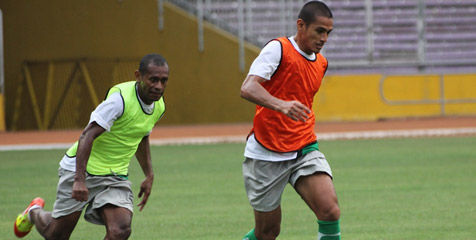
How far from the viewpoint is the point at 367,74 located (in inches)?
1117

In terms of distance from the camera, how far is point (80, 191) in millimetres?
6602

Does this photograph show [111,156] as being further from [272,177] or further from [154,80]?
[272,177]

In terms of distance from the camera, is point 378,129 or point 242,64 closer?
point 378,129

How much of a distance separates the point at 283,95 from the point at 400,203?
443cm

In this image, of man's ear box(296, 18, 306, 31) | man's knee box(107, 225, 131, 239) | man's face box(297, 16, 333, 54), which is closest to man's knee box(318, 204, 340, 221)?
man's face box(297, 16, 333, 54)

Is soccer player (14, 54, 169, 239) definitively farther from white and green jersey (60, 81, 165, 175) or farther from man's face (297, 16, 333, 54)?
man's face (297, 16, 333, 54)

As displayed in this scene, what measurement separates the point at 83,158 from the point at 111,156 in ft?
1.69

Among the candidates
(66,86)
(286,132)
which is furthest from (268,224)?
(66,86)

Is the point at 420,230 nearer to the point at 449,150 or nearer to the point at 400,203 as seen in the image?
the point at 400,203

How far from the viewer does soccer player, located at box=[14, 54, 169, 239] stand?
6.78 meters

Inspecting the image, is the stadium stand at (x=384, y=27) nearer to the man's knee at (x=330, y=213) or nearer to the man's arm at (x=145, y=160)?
→ the man's arm at (x=145, y=160)

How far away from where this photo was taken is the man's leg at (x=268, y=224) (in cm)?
687

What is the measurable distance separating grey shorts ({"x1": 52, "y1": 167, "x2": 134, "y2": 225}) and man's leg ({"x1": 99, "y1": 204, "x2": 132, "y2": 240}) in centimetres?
5

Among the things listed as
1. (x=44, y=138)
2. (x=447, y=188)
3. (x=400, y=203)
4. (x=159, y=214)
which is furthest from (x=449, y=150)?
(x=44, y=138)
